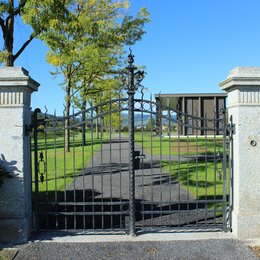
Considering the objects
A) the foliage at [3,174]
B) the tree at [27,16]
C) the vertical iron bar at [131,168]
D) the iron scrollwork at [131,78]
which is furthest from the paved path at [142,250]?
the tree at [27,16]

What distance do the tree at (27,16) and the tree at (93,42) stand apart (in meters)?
4.96

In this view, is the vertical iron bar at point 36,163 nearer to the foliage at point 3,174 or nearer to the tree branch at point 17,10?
the foliage at point 3,174

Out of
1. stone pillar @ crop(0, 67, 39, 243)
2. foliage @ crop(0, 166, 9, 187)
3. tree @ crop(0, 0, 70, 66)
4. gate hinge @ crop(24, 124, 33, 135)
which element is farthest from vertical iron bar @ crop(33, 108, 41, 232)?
tree @ crop(0, 0, 70, 66)

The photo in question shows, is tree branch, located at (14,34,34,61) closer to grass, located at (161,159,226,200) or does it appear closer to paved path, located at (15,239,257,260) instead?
grass, located at (161,159,226,200)

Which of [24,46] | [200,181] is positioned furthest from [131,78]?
[24,46]

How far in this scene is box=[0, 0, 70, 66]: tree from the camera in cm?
1008

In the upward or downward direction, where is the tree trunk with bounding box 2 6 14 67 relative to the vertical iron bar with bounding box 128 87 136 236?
upward

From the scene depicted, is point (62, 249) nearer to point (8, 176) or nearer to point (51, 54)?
point (8, 176)

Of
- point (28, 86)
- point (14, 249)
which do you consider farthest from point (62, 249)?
point (28, 86)

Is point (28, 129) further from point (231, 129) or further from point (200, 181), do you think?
point (200, 181)

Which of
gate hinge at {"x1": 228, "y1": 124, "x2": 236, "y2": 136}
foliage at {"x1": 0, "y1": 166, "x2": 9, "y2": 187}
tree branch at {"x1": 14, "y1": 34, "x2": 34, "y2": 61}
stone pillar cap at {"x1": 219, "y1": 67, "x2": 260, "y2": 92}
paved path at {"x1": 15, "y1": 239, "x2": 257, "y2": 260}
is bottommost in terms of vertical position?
paved path at {"x1": 15, "y1": 239, "x2": 257, "y2": 260}

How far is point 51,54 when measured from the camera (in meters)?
17.9

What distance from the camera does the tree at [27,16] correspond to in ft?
33.1

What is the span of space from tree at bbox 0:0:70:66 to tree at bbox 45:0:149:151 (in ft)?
16.3
